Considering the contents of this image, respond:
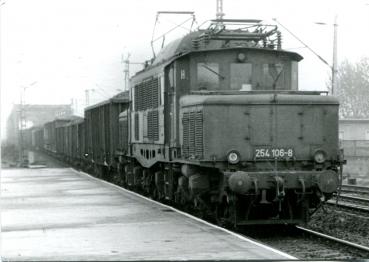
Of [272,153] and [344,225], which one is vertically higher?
[272,153]

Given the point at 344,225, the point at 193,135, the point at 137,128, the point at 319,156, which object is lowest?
the point at 344,225

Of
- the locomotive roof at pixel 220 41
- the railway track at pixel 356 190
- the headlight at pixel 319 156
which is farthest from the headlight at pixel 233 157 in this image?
the railway track at pixel 356 190

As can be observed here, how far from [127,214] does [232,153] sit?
2.78 meters

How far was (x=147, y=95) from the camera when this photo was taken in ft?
51.6

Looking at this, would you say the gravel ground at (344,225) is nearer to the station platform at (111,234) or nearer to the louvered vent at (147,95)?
the station platform at (111,234)

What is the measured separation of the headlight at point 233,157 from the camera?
11055 mm

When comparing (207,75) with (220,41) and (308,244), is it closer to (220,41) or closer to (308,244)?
(220,41)

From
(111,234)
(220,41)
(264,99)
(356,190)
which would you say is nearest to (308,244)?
(264,99)

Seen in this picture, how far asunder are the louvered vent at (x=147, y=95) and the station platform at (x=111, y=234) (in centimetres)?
229

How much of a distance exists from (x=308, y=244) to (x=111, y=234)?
3.39 metres

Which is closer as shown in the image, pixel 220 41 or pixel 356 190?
pixel 220 41

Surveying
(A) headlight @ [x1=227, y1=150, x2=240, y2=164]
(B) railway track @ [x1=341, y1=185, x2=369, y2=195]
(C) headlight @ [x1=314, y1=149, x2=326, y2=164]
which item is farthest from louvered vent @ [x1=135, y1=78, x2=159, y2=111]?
(B) railway track @ [x1=341, y1=185, x2=369, y2=195]

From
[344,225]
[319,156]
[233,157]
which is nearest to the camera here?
[233,157]

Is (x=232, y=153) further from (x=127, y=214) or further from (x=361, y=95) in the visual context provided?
(x=361, y=95)
